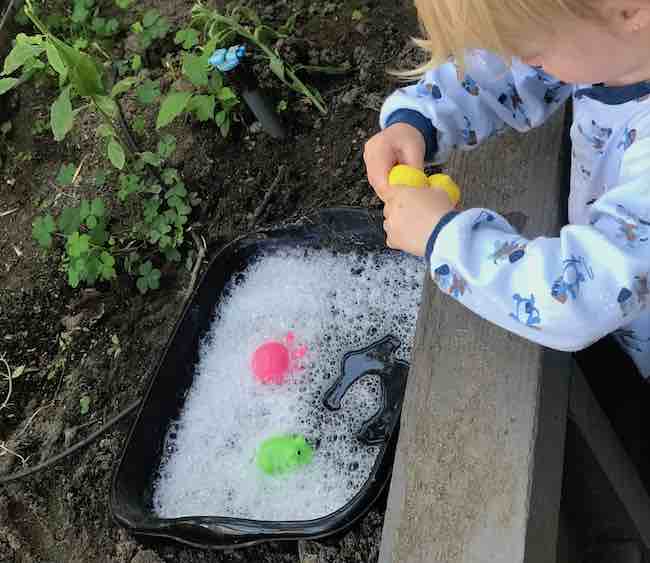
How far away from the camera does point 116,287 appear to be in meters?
1.97

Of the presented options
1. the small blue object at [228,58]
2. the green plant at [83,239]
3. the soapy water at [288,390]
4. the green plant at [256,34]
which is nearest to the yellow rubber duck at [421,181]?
the soapy water at [288,390]

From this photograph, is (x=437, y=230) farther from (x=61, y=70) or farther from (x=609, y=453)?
(x=61, y=70)

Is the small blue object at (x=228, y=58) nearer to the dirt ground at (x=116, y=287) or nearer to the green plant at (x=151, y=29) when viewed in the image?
the dirt ground at (x=116, y=287)

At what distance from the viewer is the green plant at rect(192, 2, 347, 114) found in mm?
1948

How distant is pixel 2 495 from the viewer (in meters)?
1.75

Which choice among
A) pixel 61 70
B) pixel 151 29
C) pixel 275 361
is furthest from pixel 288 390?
pixel 151 29

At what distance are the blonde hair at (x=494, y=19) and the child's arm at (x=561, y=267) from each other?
17 cm

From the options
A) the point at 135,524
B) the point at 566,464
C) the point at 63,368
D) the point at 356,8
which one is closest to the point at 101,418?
the point at 63,368

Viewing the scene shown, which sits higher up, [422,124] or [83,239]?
[422,124]

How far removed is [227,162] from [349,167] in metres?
0.34

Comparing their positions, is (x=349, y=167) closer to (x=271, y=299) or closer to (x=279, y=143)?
(x=279, y=143)

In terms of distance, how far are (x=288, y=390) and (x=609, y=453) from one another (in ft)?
2.31

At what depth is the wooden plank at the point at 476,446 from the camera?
2.53 ft

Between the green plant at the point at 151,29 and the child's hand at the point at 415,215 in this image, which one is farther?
the green plant at the point at 151,29
